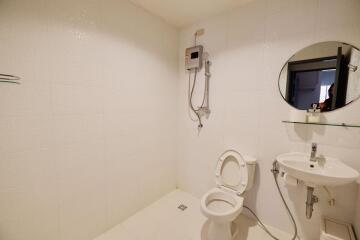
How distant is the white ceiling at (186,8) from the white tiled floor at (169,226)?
227 cm

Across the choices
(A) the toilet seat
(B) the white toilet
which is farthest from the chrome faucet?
(A) the toilet seat

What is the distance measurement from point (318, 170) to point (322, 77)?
78cm

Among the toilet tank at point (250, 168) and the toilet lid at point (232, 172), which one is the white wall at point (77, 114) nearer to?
the toilet lid at point (232, 172)

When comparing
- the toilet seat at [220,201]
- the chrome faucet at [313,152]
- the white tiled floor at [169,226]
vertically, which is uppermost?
the chrome faucet at [313,152]

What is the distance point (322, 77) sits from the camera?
1.48m

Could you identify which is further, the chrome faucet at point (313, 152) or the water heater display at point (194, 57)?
the water heater display at point (194, 57)

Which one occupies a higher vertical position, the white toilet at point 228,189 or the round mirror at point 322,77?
the round mirror at point 322,77

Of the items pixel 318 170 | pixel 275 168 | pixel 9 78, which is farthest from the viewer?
pixel 275 168

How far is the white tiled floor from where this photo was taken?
65.1 inches

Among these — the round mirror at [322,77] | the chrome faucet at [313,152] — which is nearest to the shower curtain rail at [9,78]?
the round mirror at [322,77]

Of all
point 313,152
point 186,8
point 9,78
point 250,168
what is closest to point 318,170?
point 313,152

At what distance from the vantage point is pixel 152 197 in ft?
7.20

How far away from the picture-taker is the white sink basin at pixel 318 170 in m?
1.13

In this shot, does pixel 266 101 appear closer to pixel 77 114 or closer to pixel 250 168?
pixel 250 168
